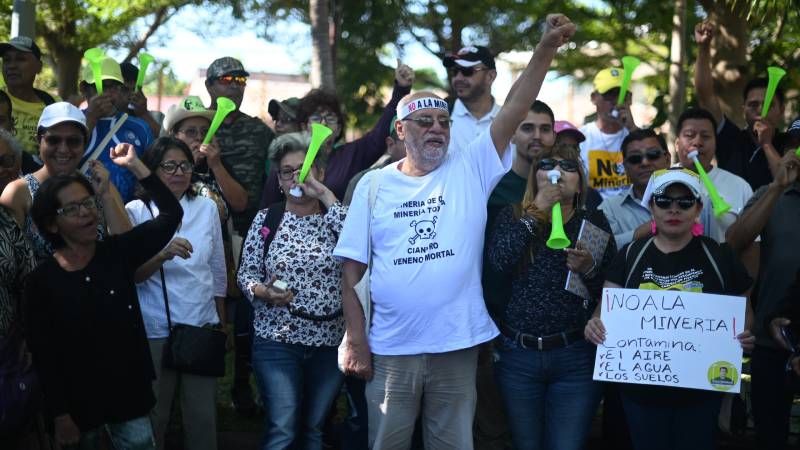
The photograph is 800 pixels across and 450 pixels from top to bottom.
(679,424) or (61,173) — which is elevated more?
(61,173)

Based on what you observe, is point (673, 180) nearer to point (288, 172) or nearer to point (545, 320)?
point (545, 320)

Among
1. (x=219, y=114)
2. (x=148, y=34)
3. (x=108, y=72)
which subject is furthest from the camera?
(x=148, y=34)

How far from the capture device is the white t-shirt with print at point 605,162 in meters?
7.56

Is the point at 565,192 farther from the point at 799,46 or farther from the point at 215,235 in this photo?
the point at 799,46

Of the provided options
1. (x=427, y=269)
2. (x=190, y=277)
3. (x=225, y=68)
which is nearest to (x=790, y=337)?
(x=427, y=269)

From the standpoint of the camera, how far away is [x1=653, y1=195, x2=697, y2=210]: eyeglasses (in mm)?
5219

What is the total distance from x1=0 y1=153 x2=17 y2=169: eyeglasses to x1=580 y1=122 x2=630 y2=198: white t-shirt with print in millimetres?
3918

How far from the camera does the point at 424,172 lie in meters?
5.30

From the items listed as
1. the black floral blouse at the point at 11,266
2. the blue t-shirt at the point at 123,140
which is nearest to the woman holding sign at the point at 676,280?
the black floral blouse at the point at 11,266

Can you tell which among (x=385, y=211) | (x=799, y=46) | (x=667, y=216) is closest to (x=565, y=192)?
(x=667, y=216)

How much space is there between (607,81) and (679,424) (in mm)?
3350

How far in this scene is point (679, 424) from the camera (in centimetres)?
517

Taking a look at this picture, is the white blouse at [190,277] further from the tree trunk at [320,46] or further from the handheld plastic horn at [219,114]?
the tree trunk at [320,46]

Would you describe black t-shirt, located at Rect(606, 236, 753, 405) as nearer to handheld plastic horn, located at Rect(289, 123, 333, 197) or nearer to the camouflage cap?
handheld plastic horn, located at Rect(289, 123, 333, 197)
